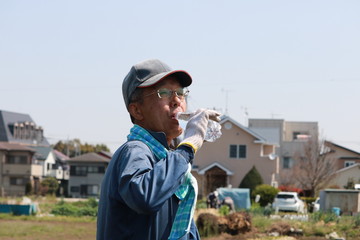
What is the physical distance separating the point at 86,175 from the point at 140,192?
212 ft

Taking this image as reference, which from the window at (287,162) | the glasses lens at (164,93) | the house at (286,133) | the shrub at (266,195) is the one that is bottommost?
the shrub at (266,195)

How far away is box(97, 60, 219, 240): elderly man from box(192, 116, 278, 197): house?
47.7m

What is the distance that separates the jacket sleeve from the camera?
2389 millimetres

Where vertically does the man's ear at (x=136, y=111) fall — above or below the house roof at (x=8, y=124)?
below

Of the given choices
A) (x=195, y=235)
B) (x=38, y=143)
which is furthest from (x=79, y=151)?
(x=195, y=235)

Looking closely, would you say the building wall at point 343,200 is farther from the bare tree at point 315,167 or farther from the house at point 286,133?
the house at point 286,133

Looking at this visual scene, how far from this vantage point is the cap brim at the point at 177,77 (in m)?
2.71

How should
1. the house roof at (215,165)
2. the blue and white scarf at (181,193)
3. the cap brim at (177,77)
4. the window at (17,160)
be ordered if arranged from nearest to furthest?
the blue and white scarf at (181,193)
the cap brim at (177,77)
the house roof at (215,165)
the window at (17,160)

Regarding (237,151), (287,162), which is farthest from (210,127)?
(287,162)

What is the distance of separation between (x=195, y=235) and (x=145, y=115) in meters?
0.51

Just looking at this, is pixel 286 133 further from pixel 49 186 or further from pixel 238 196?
pixel 238 196

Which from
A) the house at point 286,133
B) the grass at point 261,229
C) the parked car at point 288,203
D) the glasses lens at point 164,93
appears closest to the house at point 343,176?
the house at point 286,133

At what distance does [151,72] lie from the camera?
277 cm

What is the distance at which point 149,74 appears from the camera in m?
2.76
